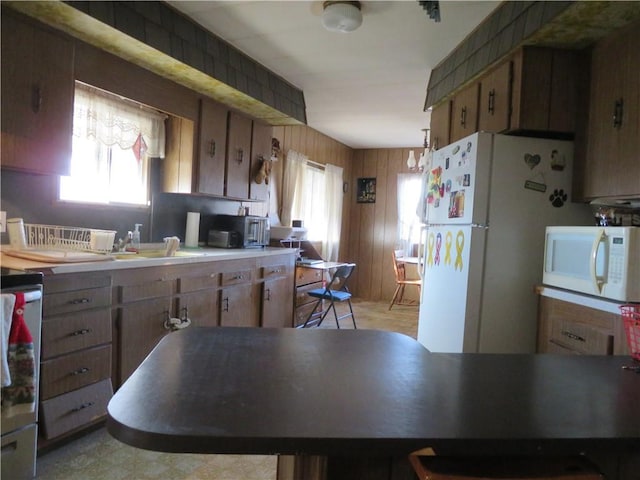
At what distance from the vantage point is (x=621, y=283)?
1716 millimetres

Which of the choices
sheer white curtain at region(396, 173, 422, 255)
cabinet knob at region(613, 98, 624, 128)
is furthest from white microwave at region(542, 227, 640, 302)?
sheer white curtain at region(396, 173, 422, 255)

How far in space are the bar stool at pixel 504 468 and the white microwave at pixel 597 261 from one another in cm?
127

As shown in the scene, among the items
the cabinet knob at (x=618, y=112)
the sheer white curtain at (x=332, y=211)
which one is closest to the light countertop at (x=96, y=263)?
the cabinet knob at (x=618, y=112)

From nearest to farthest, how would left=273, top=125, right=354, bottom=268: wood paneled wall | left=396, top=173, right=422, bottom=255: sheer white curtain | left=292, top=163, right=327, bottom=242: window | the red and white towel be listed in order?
1. the red and white towel
2. left=273, top=125, right=354, bottom=268: wood paneled wall
3. left=292, top=163, right=327, bottom=242: window
4. left=396, top=173, right=422, bottom=255: sheer white curtain

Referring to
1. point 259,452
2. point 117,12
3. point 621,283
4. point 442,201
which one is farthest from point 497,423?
point 117,12

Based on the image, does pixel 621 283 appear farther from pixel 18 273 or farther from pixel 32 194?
pixel 32 194

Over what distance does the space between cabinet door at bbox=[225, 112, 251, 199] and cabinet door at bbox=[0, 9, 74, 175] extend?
1.45 meters

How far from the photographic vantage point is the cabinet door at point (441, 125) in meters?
3.24

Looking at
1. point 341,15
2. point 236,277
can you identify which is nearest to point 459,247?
point 341,15

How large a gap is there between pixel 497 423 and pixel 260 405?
16.3 inches

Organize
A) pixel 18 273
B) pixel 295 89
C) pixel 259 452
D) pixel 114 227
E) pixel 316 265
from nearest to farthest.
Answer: pixel 259 452
pixel 18 273
pixel 114 227
pixel 295 89
pixel 316 265

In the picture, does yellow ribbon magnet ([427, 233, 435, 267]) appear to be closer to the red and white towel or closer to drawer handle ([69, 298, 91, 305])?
drawer handle ([69, 298, 91, 305])

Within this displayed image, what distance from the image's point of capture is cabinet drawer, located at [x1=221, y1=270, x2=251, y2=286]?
304cm

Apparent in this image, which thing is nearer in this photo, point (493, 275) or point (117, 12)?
point (117, 12)
